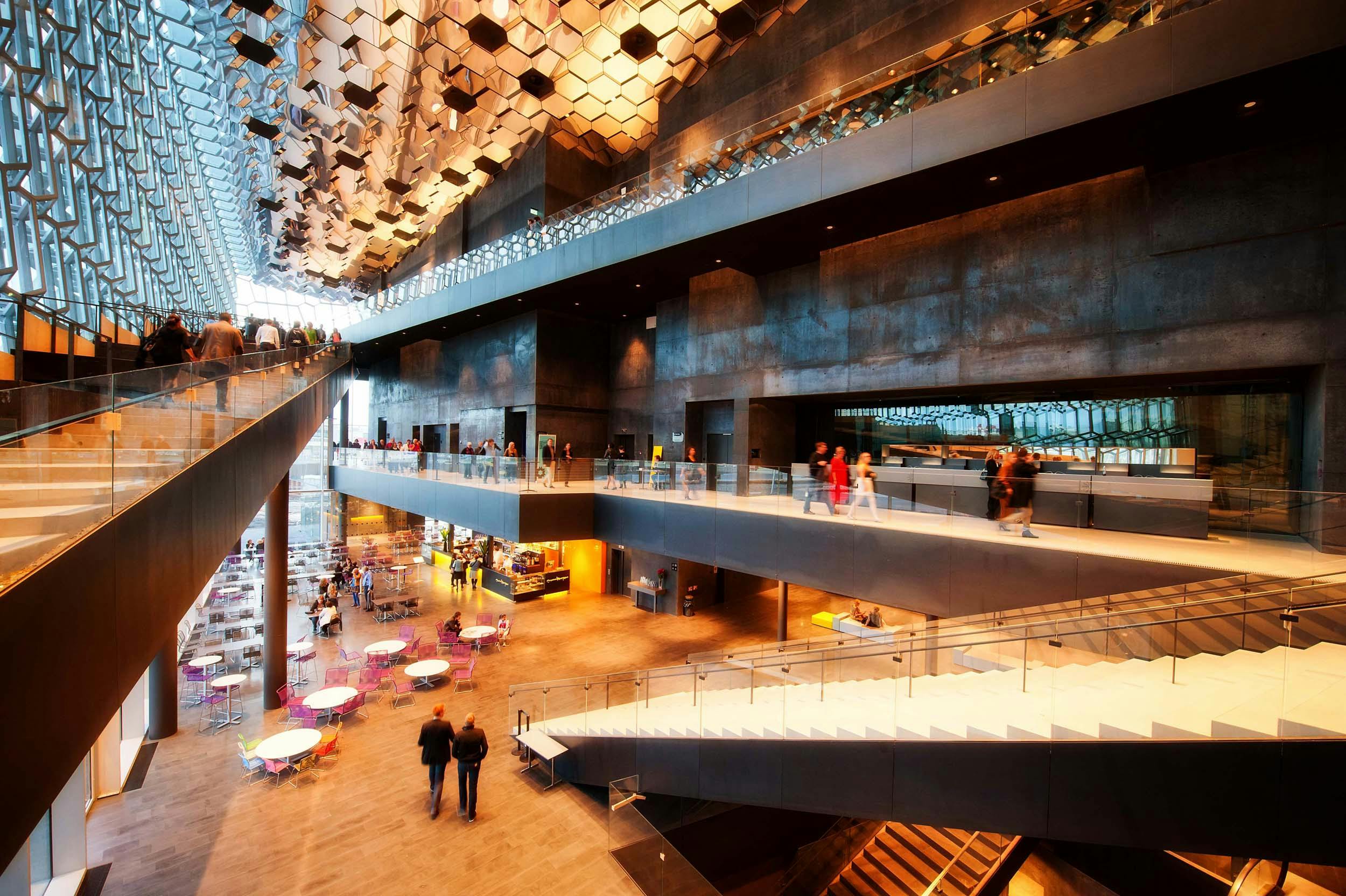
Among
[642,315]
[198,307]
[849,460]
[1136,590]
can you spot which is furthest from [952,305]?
[198,307]

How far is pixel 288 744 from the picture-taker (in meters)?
7.87

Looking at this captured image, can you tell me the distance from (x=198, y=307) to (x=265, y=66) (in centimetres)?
1894

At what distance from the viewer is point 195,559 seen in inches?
193

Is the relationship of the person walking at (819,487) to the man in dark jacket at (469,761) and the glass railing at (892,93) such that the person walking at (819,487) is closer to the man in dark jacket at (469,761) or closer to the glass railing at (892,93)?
the glass railing at (892,93)

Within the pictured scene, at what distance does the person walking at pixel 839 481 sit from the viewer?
9938 millimetres

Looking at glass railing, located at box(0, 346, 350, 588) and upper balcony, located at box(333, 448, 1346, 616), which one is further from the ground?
glass railing, located at box(0, 346, 350, 588)

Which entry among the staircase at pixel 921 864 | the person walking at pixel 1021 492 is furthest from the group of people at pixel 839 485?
the staircase at pixel 921 864

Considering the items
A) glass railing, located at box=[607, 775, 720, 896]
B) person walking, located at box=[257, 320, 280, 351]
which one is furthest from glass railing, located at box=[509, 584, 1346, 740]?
person walking, located at box=[257, 320, 280, 351]

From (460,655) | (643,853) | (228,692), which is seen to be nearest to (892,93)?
(643,853)

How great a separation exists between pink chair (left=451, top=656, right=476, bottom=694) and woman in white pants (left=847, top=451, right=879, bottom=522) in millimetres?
8439

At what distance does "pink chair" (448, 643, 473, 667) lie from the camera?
11.7 meters

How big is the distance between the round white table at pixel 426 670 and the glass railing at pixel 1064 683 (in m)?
5.50

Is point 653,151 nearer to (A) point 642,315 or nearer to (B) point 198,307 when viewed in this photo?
(A) point 642,315

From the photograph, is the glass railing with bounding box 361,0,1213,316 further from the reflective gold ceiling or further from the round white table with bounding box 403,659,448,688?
the round white table with bounding box 403,659,448,688
